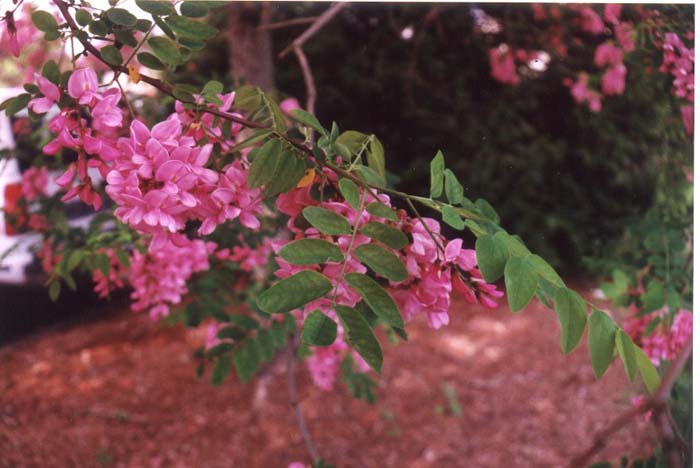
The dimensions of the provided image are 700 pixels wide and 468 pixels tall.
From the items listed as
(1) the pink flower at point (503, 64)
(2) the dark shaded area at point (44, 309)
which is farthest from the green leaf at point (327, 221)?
(1) the pink flower at point (503, 64)

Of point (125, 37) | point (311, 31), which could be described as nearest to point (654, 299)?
point (311, 31)

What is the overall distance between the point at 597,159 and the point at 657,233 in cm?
217

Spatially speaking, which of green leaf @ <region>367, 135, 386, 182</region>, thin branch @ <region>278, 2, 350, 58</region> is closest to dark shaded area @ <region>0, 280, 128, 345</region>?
thin branch @ <region>278, 2, 350, 58</region>

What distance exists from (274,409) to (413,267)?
81.6 inches

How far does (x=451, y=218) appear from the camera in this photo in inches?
33.2

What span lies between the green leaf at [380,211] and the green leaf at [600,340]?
0.30 metres

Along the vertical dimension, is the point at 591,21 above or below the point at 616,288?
above

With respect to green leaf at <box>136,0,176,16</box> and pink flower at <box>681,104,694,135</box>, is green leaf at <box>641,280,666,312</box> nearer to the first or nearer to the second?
pink flower at <box>681,104,694,135</box>

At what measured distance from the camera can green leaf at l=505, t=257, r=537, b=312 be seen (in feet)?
2.62

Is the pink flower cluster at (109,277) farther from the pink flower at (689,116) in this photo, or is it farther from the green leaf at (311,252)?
the pink flower at (689,116)

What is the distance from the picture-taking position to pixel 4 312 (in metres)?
2.98

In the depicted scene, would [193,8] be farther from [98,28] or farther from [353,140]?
[353,140]

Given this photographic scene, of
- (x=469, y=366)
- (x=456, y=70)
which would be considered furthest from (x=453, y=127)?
(x=469, y=366)

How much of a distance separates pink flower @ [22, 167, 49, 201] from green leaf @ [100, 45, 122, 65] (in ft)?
4.08
